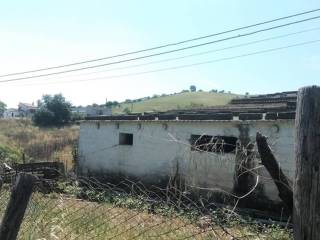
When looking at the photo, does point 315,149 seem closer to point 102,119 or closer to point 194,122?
point 194,122

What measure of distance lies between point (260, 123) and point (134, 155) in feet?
21.2

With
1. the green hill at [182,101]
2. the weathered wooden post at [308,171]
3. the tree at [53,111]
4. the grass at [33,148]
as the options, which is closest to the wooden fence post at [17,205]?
the weathered wooden post at [308,171]

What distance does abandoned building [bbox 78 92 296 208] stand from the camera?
537 inches

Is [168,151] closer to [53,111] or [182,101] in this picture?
[53,111]

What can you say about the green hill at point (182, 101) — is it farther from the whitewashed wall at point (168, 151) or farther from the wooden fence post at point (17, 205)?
the wooden fence post at point (17, 205)

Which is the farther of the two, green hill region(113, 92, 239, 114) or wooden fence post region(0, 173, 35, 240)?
green hill region(113, 92, 239, 114)

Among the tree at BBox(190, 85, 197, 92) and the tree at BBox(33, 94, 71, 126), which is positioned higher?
the tree at BBox(190, 85, 197, 92)

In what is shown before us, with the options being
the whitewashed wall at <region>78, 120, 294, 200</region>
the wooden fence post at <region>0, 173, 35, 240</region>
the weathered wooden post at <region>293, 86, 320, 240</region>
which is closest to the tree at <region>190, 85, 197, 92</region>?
the whitewashed wall at <region>78, 120, 294, 200</region>

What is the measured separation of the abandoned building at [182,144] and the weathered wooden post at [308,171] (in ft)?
29.7

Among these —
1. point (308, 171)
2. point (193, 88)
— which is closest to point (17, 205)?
point (308, 171)

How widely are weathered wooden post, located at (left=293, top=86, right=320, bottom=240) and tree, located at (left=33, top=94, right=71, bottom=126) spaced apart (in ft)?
183

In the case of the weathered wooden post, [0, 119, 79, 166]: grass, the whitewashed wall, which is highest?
the weathered wooden post

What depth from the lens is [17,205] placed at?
3076 millimetres

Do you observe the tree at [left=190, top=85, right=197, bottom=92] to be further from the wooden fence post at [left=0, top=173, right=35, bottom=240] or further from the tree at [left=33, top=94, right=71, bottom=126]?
the wooden fence post at [left=0, top=173, right=35, bottom=240]
